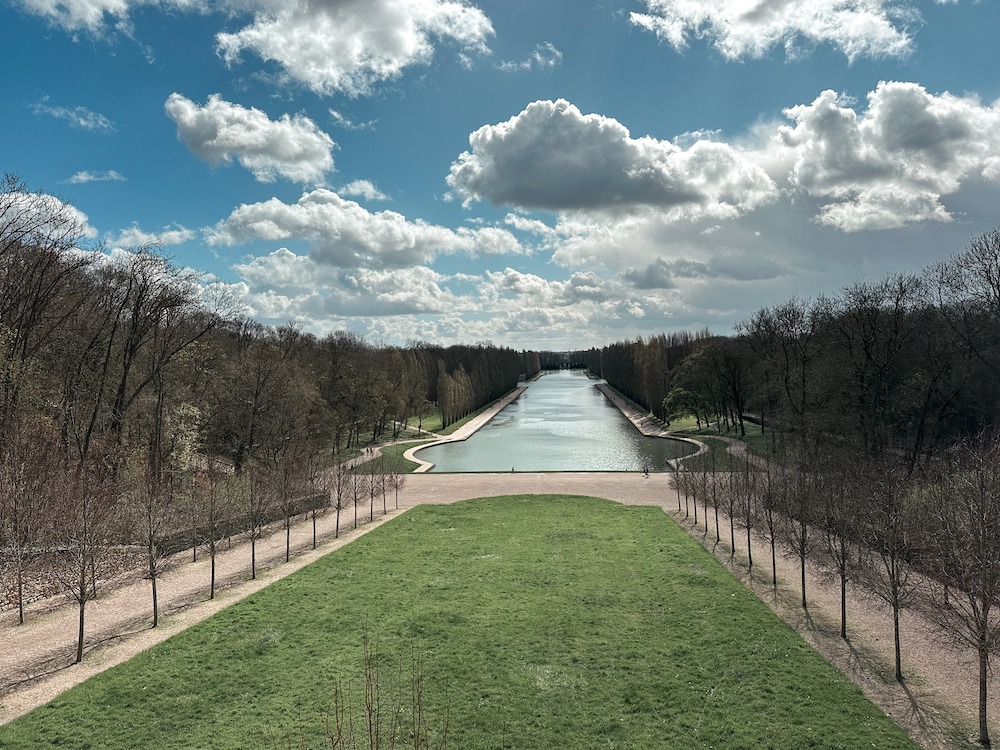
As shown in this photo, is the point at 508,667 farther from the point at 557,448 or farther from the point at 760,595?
the point at 557,448

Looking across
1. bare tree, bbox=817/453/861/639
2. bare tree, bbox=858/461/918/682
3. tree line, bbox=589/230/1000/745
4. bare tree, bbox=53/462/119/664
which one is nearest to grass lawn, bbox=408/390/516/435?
tree line, bbox=589/230/1000/745

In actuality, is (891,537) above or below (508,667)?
above

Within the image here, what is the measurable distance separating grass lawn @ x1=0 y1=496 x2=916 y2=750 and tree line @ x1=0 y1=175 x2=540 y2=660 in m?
3.61

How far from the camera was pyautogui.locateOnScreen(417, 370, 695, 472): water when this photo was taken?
50500 millimetres

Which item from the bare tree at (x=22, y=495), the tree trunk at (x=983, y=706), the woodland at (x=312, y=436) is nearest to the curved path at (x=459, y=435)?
the woodland at (x=312, y=436)

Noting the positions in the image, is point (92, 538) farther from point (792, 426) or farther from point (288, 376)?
point (792, 426)

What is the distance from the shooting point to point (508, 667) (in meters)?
14.4

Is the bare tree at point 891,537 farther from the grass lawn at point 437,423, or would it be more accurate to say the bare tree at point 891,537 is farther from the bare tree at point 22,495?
the grass lawn at point 437,423

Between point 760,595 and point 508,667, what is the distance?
9736mm

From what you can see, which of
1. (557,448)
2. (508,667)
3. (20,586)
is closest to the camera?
(508,667)

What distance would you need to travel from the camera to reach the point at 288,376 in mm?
46406

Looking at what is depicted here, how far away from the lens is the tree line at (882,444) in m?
13.7

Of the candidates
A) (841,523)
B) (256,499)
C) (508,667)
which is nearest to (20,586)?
(256,499)

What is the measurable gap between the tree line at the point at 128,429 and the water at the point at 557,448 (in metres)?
11.9
